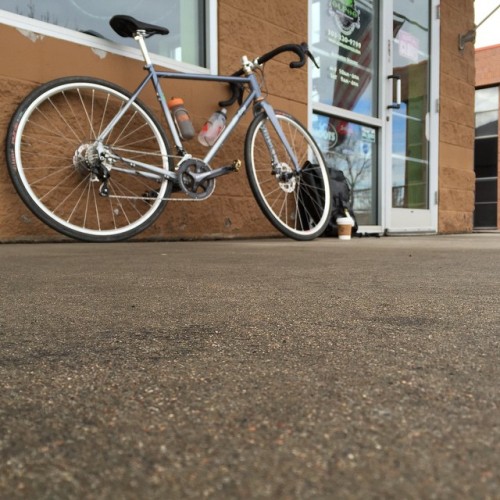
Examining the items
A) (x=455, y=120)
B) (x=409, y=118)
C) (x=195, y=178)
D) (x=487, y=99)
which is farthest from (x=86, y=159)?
(x=487, y=99)

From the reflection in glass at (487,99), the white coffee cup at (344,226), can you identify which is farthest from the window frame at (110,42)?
the reflection in glass at (487,99)

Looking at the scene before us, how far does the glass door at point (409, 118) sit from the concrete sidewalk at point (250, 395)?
349 centimetres

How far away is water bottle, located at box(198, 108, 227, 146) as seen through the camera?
262 cm

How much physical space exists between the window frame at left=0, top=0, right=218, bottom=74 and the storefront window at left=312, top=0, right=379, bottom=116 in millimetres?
943

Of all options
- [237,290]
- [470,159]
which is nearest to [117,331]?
[237,290]

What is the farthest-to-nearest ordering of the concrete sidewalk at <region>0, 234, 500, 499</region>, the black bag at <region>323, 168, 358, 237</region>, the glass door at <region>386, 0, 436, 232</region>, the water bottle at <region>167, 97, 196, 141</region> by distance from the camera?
the glass door at <region>386, 0, 436, 232</region> → the black bag at <region>323, 168, 358, 237</region> → the water bottle at <region>167, 97, 196, 141</region> → the concrete sidewalk at <region>0, 234, 500, 499</region>

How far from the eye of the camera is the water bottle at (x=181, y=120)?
93.7 inches

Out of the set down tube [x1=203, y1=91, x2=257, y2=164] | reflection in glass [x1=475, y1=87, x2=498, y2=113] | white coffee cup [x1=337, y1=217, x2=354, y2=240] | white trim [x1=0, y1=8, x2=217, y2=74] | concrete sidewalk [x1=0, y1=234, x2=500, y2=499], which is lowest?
concrete sidewalk [x1=0, y1=234, x2=500, y2=499]

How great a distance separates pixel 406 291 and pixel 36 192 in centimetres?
180

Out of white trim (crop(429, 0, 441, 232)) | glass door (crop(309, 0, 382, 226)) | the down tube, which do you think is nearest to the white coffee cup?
glass door (crop(309, 0, 382, 226))

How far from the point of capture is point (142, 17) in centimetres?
271

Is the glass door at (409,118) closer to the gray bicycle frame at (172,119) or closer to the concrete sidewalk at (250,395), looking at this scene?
the gray bicycle frame at (172,119)

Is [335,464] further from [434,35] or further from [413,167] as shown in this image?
[434,35]

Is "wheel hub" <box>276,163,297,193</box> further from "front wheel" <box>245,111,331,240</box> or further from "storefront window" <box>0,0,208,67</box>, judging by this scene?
"storefront window" <box>0,0,208,67</box>
